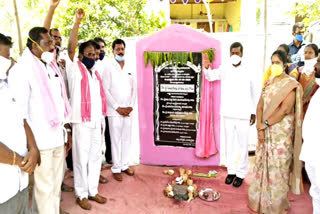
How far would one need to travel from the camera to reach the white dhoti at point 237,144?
13.2 feet

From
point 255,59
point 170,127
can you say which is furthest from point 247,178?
point 255,59

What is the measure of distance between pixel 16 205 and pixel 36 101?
0.91 m

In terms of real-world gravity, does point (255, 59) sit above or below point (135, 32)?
below

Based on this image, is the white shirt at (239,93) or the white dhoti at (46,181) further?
the white shirt at (239,93)

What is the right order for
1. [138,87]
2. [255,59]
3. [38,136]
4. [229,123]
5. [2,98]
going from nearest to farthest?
[2,98] < [38,136] < [229,123] < [255,59] < [138,87]

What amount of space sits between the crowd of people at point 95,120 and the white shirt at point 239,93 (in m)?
0.01

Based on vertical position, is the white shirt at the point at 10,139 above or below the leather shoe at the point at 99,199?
above

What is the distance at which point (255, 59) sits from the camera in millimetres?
4434

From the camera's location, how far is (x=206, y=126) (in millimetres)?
4555

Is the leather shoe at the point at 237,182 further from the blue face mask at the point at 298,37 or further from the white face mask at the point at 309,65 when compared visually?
the blue face mask at the point at 298,37

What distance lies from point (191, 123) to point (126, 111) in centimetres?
113

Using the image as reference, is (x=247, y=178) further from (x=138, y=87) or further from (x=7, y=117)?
(x=7, y=117)

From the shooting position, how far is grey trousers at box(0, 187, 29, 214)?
1.96 meters

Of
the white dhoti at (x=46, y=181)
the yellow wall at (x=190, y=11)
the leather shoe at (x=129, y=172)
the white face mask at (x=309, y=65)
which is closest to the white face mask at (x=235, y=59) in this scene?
the white face mask at (x=309, y=65)
